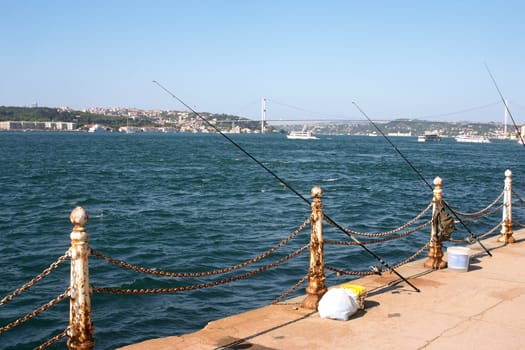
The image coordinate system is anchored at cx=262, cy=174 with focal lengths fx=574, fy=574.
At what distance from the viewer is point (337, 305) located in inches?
254

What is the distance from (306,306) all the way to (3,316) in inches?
259

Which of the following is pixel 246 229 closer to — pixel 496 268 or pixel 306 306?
pixel 496 268

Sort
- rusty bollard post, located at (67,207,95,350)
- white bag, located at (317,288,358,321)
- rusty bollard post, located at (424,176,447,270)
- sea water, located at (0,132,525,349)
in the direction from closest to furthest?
rusty bollard post, located at (67,207,95,350) → white bag, located at (317,288,358,321) → rusty bollard post, located at (424,176,447,270) → sea water, located at (0,132,525,349)

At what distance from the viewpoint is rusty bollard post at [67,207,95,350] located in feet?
15.1

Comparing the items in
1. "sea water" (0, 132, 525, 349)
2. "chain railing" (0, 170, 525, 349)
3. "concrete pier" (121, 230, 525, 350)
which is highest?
"chain railing" (0, 170, 525, 349)

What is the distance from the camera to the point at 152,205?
27.5m

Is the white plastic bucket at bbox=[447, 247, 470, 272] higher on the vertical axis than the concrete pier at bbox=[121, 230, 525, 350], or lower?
higher

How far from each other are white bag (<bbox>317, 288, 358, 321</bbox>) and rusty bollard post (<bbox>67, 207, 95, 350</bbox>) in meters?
2.82

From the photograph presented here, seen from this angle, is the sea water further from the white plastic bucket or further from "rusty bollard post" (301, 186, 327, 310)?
the white plastic bucket

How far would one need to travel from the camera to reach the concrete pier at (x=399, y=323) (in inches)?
225

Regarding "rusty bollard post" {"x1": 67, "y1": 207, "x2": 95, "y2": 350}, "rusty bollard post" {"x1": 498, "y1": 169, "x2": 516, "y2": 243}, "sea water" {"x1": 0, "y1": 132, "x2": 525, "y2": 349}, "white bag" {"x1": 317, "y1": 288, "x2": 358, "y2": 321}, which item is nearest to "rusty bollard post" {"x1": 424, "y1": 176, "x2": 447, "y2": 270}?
"rusty bollard post" {"x1": 498, "y1": 169, "x2": 516, "y2": 243}

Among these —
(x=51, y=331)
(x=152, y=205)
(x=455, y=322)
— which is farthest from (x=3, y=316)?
(x=152, y=205)

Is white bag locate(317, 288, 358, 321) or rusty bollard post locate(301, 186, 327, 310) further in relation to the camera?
rusty bollard post locate(301, 186, 327, 310)

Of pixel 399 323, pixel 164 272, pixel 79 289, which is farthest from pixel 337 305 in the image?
pixel 79 289
